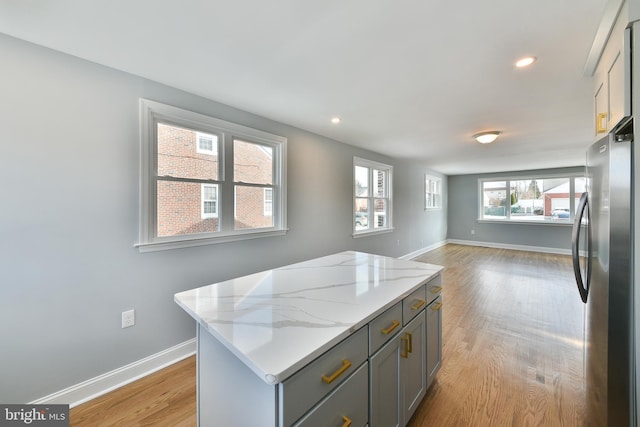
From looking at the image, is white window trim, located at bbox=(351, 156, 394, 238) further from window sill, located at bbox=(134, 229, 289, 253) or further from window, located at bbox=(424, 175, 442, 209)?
window, located at bbox=(424, 175, 442, 209)

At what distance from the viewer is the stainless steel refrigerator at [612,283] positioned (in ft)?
3.11

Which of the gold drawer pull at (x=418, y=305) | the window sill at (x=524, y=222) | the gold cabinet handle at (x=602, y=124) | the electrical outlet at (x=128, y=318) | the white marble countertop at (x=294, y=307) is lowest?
the electrical outlet at (x=128, y=318)

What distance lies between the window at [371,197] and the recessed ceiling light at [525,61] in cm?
259

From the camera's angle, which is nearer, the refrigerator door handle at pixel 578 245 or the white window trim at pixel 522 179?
the refrigerator door handle at pixel 578 245

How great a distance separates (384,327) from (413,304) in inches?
13.6

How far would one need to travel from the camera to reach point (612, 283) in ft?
3.37

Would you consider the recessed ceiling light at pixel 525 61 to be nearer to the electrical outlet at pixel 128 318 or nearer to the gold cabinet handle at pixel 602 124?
the gold cabinet handle at pixel 602 124

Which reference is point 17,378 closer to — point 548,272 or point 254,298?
point 254,298

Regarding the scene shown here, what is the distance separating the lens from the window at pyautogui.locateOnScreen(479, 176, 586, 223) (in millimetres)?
6383

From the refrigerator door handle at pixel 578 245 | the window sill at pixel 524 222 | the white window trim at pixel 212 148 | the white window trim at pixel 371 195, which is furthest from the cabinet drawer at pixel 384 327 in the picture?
the window sill at pixel 524 222

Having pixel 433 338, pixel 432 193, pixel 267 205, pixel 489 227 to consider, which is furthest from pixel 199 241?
pixel 489 227

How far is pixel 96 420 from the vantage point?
1561mm

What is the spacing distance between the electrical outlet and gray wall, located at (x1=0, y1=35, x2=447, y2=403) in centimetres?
4

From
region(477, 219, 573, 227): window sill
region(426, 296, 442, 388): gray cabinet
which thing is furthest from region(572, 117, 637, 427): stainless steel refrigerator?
region(477, 219, 573, 227): window sill
